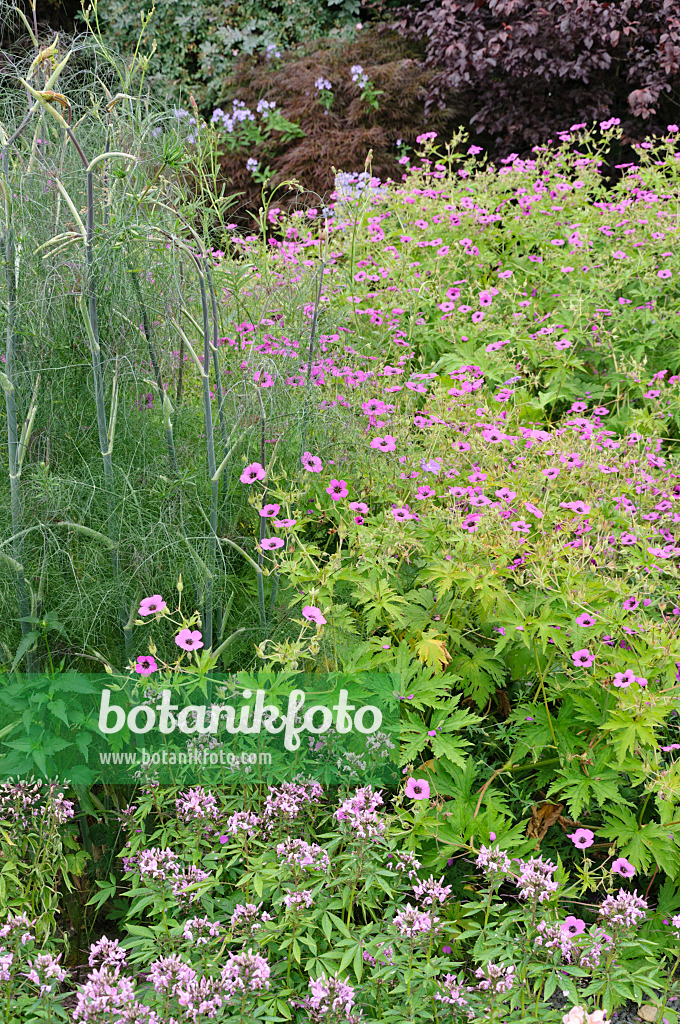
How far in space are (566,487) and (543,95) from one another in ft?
18.8

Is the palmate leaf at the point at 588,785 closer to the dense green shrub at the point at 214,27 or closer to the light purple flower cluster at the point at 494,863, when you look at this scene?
the light purple flower cluster at the point at 494,863

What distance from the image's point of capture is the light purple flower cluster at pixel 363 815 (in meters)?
1.65

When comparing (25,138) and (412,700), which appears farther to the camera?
(25,138)

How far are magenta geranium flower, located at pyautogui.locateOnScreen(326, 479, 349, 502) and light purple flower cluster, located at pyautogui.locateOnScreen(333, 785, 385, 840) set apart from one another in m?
0.86

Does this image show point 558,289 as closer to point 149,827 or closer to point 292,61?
point 149,827

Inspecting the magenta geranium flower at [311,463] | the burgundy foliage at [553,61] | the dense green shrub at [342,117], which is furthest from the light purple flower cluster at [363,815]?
the burgundy foliage at [553,61]

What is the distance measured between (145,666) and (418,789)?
0.65 metres

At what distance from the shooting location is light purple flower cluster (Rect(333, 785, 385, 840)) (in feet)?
5.40

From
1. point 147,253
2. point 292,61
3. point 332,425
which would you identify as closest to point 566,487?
point 332,425

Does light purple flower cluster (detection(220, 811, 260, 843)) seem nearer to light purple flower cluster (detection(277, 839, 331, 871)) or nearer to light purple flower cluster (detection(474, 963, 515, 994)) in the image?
light purple flower cluster (detection(277, 839, 331, 871))

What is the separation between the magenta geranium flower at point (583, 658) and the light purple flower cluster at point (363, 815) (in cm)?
60

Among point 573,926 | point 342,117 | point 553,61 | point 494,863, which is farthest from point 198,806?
point 342,117

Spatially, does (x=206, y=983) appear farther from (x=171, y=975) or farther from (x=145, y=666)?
(x=145, y=666)

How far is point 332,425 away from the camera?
266cm
